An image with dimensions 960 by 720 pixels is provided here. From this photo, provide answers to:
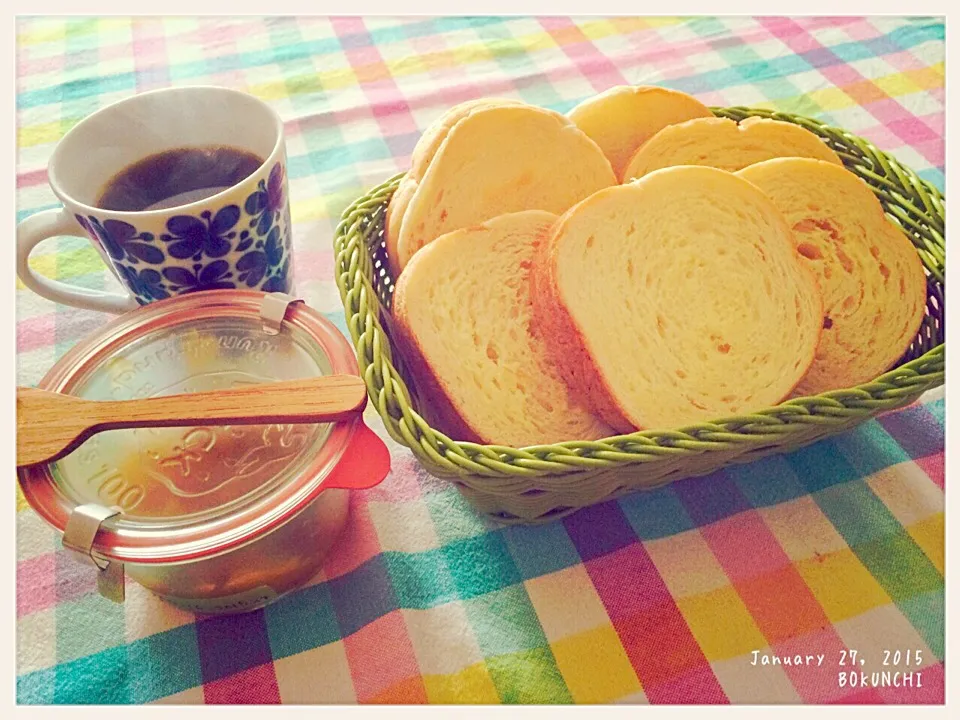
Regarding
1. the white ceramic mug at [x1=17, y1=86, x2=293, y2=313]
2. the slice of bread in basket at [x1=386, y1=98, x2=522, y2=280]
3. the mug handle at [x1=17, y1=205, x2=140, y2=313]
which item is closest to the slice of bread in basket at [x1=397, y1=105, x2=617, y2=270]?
the slice of bread in basket at [x1=386, y1=98, x2=522, y2=280]

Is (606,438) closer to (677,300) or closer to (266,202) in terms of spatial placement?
(677,300)

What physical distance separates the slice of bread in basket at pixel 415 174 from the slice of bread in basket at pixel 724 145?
0.43 ft

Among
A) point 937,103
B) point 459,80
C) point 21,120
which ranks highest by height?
point 937,103

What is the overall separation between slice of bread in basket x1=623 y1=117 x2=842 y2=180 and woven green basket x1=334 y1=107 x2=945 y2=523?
0.38 feet

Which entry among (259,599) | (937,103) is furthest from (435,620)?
(937,103)

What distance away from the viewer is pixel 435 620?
557 mm

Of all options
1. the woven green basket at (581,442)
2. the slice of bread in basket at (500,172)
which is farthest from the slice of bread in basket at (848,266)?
the slice of bread in basket at (500,172)

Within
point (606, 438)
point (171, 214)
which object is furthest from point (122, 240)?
point (606, 438)

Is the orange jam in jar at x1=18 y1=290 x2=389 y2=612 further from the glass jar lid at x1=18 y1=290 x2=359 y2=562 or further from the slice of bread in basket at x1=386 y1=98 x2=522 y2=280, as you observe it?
the slice of bread in basket at x1=386 y1=98 x2=522 y2=280

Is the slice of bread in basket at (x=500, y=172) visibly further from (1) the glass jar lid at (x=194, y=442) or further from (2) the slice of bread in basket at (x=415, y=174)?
(1) the glass jar lid at (x=194, y=442)

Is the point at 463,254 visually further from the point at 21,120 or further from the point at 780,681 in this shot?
the point at 21,120

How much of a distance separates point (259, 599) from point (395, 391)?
0.59 feet

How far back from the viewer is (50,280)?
63cm

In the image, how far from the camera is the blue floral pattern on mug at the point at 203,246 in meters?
0.57
